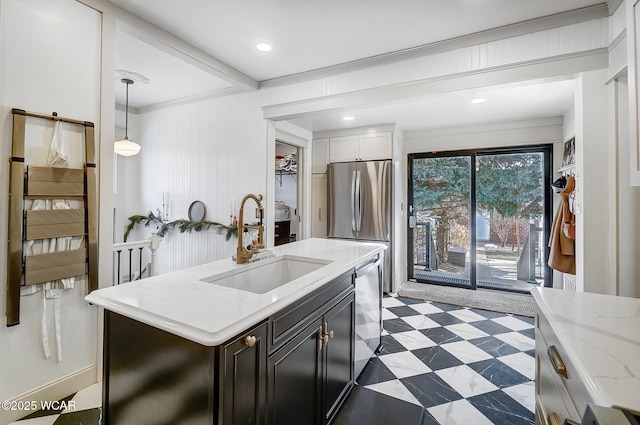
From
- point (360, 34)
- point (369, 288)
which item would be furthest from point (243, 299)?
point (360, 34)

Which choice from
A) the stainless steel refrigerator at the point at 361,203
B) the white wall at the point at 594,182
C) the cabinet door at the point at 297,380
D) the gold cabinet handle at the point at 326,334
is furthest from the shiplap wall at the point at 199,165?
the white wall at the point at 594,182

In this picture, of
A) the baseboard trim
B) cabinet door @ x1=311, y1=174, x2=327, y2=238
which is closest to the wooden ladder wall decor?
the baseboard trim

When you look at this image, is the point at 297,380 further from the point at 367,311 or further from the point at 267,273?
the point at 367,311

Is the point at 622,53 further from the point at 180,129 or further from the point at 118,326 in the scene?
the point at 180,129

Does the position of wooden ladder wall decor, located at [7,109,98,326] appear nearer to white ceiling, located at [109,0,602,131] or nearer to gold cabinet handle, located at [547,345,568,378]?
white ceiling, located at [109,0,602,131]

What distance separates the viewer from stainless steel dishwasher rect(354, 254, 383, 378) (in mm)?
2107

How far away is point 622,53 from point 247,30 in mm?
2574

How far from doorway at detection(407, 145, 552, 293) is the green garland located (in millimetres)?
2976

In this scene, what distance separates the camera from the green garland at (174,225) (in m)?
3.71

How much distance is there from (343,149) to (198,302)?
154 inches

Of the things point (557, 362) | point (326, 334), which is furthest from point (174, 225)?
point (557, 362)

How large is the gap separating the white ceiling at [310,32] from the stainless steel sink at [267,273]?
1792mm

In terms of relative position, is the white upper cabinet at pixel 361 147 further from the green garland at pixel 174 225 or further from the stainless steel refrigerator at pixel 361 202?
the green garland at pixel 174 225

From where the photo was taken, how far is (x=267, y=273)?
6.66ft
